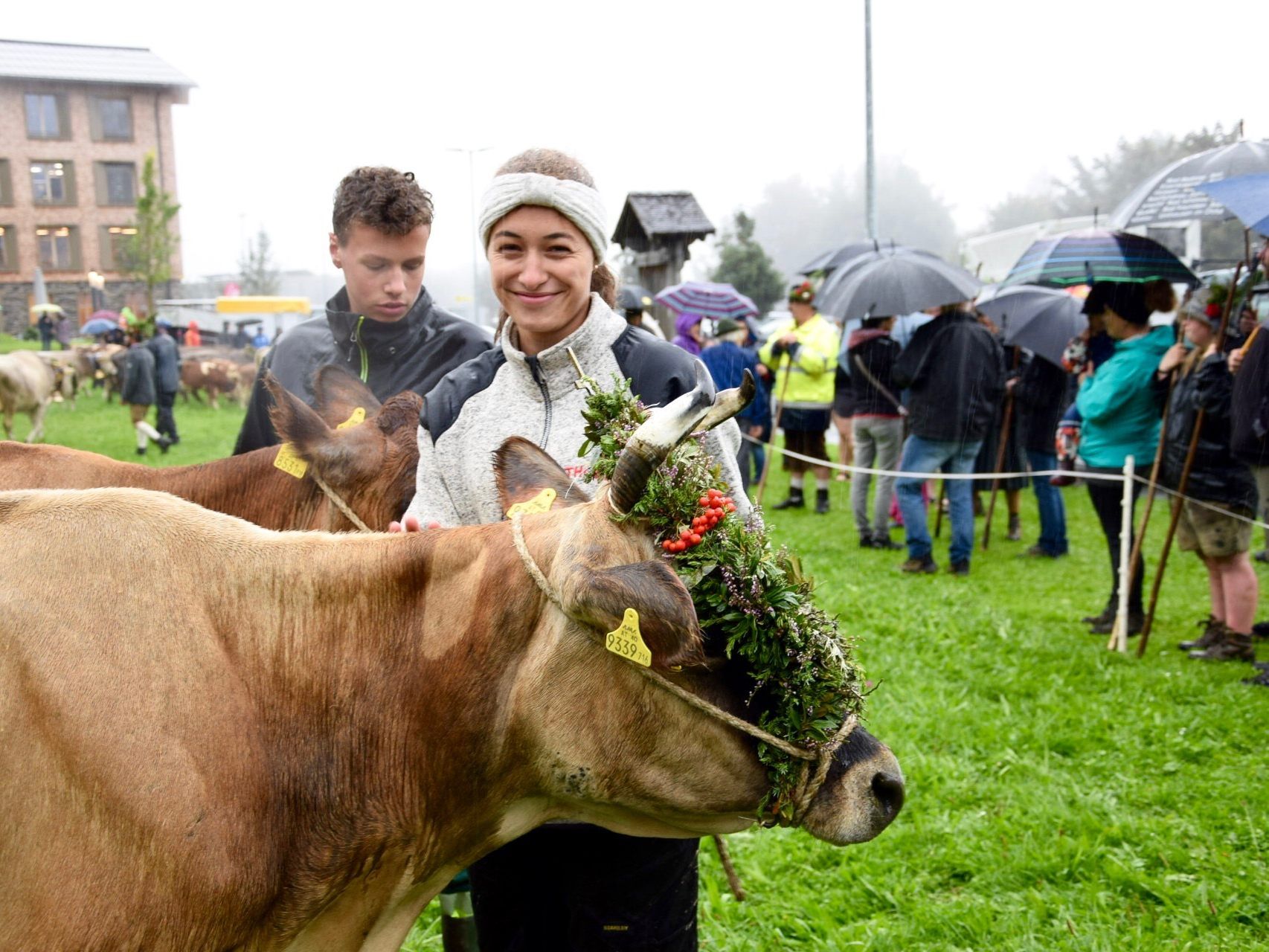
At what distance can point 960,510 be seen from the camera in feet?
30.5

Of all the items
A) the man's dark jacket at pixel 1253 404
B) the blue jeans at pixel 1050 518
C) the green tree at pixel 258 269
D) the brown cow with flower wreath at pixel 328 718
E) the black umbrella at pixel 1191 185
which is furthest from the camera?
the green tree at pixel 258 269

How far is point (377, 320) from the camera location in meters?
3.87

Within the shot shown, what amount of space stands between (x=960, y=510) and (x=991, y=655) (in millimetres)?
2656

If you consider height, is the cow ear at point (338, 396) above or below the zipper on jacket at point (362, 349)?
below

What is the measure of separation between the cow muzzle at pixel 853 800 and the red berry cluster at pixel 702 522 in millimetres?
546

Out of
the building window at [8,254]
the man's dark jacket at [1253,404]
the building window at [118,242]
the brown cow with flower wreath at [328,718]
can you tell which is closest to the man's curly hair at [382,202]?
the brown cow with flower wreath at [328,718]

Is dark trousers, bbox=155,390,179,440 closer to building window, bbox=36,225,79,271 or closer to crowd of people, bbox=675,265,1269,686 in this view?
crowd of people, bbox=675,265,1269,686

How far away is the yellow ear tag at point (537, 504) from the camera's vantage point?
2244 millimetres

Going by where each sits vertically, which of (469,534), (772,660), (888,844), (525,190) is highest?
(525,190)

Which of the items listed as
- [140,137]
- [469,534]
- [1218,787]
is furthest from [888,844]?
[140,137]

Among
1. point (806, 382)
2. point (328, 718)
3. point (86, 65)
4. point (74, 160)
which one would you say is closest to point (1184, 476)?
point (806, 382)

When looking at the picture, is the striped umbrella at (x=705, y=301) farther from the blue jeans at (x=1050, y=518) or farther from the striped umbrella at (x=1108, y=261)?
the striped umbrella at (x=1108, y=261)

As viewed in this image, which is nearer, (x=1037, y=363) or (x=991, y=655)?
(x=991, y=655)

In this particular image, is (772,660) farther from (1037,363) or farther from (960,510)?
(1037,363)
